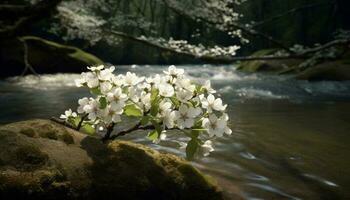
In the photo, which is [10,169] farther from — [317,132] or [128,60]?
[128,60]

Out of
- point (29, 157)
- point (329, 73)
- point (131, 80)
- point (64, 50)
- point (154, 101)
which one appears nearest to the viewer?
point (29, 157)

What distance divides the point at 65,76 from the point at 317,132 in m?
16.6

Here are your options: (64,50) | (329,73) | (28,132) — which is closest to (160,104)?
(28,132)

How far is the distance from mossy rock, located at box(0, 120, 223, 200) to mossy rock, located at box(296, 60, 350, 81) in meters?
18.2

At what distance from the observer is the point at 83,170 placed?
3.70 meters

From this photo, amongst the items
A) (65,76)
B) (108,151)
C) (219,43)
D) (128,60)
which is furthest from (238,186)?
(219,43)

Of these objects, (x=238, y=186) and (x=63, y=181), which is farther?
(x=238, y=186)

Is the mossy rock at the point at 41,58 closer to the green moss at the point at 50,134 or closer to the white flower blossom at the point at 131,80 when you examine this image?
the green moss at the point at 50,134

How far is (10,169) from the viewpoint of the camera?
11.4ft

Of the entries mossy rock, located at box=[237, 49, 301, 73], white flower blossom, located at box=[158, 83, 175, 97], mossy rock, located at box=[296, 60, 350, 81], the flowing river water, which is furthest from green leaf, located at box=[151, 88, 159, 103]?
mossy rock, located at box=[237, 49, 301, 73]

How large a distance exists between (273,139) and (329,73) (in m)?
14.2

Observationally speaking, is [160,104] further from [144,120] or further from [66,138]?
[66,138]

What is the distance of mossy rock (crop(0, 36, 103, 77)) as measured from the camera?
23.4 meters

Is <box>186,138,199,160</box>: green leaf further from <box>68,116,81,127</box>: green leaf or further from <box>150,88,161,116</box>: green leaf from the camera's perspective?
<box>68,116,81,127</box>: green leaf
